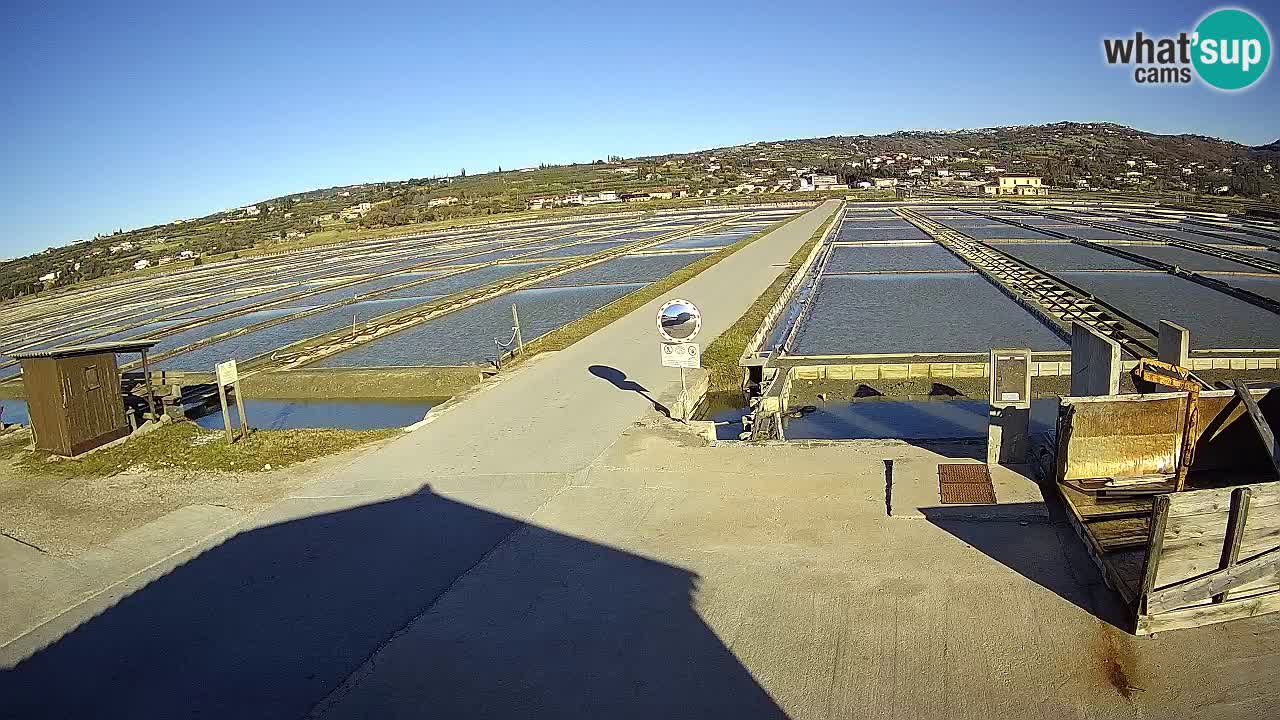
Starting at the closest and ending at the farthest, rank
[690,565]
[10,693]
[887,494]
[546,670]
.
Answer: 1. [546,670]
2. [10,693]
3. [690,565]
4. [887,494]

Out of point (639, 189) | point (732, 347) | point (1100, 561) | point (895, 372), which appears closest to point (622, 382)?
point (732, 347)

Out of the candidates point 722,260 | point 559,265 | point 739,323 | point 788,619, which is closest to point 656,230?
point 559,265

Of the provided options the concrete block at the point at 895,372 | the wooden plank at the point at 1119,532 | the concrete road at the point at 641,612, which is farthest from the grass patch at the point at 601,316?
the wooden plank at the point at 1119,532

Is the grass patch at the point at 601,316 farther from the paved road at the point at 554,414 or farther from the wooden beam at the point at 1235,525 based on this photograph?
the wooden beam at the point at 1235,525

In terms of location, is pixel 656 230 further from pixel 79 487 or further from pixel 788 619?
pixel 788 619

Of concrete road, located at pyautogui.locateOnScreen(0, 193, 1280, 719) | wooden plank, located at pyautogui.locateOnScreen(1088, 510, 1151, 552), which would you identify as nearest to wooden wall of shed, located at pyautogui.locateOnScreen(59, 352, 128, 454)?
concrete road, located at pyautogui.locateOnScreen(0, 193, 1280, 719)

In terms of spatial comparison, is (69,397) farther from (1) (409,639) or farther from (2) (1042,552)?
(2) (1042,552)

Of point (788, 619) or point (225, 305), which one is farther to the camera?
point (225, 305)
